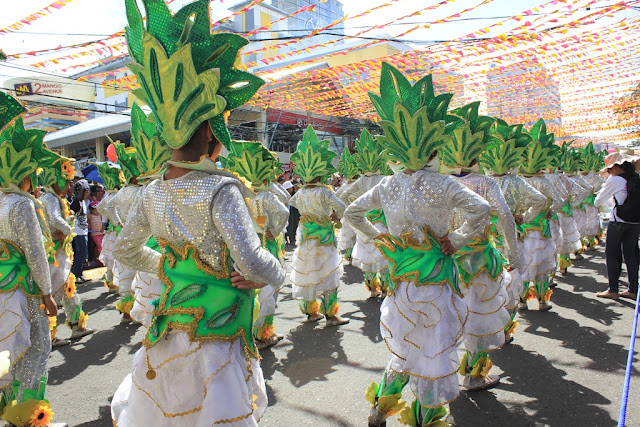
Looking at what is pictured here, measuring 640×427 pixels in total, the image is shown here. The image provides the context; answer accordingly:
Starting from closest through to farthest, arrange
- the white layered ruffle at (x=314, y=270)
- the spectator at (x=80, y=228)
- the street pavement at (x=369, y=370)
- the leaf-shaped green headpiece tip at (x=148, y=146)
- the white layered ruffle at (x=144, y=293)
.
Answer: the street pavement at (x=369, y=370) < the leaf-shaped green headpiece tip at (x=148, y=146) < the white layered ruffle at (x=144, y=293) < the white layered ruffle at (x=314, y=270) < the spectator at (x=80, y=228)

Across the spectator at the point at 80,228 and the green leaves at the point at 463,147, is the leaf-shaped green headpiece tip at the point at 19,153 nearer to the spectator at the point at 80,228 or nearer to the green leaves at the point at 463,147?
the green leaves at the point at 463,147

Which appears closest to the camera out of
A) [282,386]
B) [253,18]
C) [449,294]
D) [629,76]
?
[449,294]

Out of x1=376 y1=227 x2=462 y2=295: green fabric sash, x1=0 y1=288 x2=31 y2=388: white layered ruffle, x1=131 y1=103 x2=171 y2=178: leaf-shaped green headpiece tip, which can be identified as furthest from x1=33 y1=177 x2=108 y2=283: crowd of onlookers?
x1=376 y1=227 x2=462 y2=295: green fabric sash

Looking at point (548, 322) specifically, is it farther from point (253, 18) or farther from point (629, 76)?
point (253, 18)

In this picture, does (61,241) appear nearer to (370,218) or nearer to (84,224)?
(84,224)

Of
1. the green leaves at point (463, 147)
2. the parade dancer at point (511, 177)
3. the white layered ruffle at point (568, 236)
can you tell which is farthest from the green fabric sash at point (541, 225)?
the white layered ruffle at point (568, 236)

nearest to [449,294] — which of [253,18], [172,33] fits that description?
[172,33]

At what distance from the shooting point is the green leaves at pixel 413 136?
317cm

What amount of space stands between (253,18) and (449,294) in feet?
90.5

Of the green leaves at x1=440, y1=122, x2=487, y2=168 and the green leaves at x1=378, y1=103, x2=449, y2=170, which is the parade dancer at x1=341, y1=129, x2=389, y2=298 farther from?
the green leaves at x1=378, y1=103, x2=449, y2=170

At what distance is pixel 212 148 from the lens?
89.7 inches

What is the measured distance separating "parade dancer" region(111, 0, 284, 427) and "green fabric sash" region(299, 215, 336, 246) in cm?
401

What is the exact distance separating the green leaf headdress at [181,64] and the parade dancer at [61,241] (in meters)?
3.94

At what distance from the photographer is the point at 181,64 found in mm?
2045
